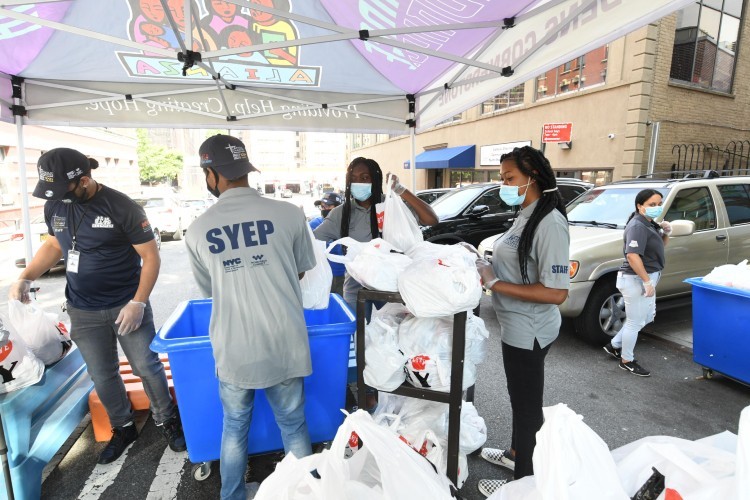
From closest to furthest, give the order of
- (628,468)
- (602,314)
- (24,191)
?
(628,468) < (24,191) < (602,314)

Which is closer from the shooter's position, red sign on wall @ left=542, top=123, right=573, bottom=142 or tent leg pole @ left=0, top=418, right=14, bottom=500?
tent leg pole @ left=0, top=418, right=14, bottom=500

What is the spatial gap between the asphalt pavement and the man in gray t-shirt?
1.04 metres

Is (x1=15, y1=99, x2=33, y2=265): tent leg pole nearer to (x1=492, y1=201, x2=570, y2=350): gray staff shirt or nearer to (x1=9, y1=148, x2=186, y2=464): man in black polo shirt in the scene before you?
(x1=9, y1=148, x2=186, y2=464): man in black polo shirt

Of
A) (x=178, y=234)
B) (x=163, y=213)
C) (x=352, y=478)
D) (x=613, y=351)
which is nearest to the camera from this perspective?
(x=352, y=478)

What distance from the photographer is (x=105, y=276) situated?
8.46ft

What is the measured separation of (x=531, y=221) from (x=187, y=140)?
89.7 m

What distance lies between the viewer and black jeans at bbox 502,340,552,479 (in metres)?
2.06

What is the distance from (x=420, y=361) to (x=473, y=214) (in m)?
5.62

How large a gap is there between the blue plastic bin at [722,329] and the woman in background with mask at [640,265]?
0.33 meters

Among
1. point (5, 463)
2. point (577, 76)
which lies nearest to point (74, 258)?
point (5, 463)

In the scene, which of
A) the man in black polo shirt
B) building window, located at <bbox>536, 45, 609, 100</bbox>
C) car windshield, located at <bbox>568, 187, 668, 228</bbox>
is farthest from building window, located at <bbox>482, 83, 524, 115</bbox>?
the man in black polo shirt

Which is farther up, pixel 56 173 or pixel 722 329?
pixel 56 173

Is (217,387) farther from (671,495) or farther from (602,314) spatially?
(602,314)

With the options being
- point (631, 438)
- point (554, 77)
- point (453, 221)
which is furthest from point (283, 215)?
point (554, 77)
